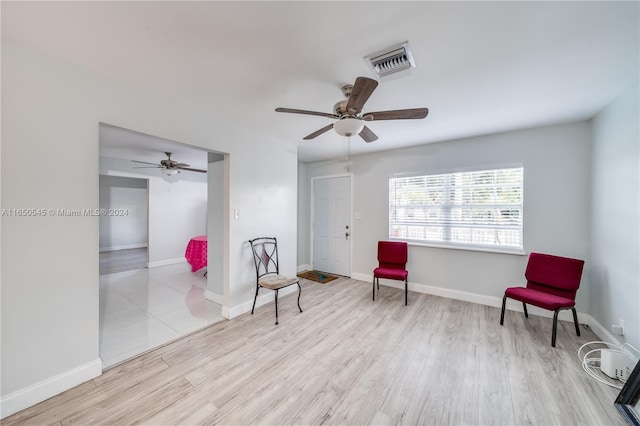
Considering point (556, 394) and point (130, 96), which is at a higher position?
point (130, 96)

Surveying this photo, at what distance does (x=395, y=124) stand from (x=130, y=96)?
279 centimetres

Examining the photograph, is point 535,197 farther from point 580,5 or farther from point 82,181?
point 82,181

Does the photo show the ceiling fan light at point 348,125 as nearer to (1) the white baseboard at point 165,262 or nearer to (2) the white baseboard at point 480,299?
(2) the white baseboard at point 480,299

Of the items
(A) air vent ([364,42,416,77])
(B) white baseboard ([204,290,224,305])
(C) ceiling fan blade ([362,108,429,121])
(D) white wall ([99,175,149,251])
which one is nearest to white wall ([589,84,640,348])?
(C) ceiling fan blade ([362,108,429,121])

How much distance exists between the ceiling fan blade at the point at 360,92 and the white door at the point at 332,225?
2918 mm

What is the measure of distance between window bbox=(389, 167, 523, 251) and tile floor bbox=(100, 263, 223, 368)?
3.32 meters

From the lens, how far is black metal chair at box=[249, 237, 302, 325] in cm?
307

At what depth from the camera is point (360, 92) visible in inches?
66.6

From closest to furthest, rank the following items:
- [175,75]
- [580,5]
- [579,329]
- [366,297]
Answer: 1. [580,5]
2. [175,75]
3. [579,329]
4. [366,297]

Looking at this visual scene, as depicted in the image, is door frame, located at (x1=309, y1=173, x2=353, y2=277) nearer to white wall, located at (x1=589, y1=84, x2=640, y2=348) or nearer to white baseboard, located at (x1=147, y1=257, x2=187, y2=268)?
white wall, located at (x1=589, y1=84, x2=640, y2=348)

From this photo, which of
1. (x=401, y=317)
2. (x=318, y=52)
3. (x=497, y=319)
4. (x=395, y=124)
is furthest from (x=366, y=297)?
(x=318, y=52)

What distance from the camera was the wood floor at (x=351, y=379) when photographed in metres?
1.61

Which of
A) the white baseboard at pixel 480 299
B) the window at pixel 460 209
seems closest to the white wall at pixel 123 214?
the window at pixel 460 209

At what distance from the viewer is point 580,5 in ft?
4.26
